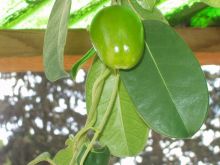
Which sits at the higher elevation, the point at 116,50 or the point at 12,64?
the point at 116,50

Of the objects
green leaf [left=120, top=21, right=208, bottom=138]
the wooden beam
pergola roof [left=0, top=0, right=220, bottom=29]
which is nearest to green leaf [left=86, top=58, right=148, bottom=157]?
green leaf [left=120, top=21, right=208, bottom=138]

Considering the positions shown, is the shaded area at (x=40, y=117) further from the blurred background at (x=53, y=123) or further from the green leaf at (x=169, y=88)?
the green leaf at (x=169, y=88)

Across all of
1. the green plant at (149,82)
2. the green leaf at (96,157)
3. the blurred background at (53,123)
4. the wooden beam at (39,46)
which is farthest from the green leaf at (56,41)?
the blurred background at (53,123)

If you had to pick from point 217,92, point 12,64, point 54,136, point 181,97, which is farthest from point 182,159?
point 181,97

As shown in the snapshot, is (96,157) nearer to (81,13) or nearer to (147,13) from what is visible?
(147,13)

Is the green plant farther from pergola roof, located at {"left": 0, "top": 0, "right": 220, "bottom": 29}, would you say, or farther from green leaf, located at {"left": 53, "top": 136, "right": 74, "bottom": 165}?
pergola roof, located at {"left": 0, "top": 0, "right": 220, "bottom": 29}

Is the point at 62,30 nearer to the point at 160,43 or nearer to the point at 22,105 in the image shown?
the point at 160,43
